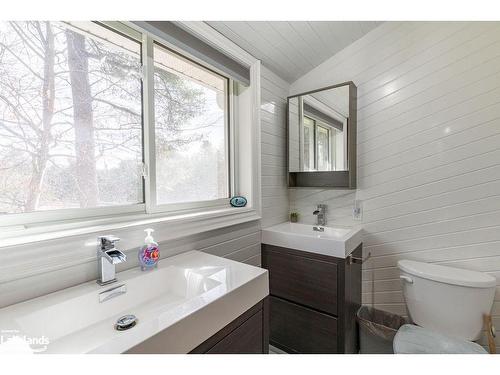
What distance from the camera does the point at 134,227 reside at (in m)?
1.00

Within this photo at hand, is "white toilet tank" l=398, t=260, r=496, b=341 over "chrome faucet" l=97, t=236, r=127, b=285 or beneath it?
beneath

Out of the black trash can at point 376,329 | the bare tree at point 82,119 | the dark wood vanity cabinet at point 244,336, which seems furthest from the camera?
the black trash can at point 376,329

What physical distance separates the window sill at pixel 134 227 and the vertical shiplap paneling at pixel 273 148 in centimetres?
41

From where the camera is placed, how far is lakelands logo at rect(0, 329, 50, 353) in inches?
22.1

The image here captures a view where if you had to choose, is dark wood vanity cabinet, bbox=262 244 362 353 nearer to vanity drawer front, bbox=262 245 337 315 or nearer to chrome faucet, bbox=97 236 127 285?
vanity drawer front, bbox=262 245 337 315

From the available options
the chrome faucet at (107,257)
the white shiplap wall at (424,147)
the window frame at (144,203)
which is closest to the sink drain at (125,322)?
the chrome faucet at (107,257)

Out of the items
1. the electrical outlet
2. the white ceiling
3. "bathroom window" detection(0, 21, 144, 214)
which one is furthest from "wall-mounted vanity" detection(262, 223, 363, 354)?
the white ceiling

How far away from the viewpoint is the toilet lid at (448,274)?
1.29 metres

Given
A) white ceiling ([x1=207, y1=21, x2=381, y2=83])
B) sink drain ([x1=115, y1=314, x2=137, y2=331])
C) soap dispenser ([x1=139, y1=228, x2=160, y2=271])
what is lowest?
sink drain ([x1=115, y1=314, x2=137, y2=331])

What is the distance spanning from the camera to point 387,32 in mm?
1669

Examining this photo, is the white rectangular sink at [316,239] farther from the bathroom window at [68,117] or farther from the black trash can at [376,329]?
the bathroom window at [68,117]

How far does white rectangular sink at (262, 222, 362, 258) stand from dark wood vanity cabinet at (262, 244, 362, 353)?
0.04 meters

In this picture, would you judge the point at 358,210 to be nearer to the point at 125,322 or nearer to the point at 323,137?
the point at 323,137
